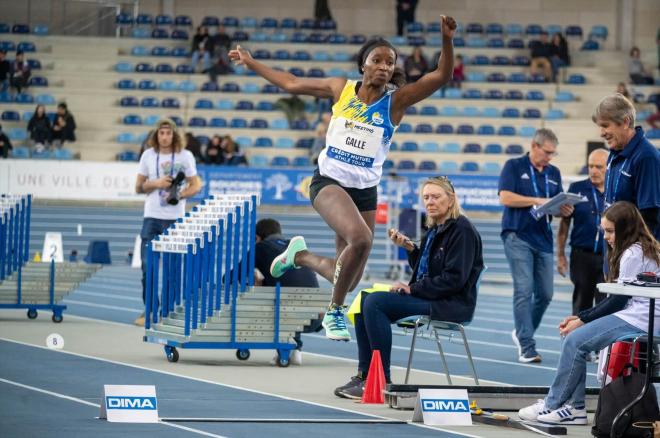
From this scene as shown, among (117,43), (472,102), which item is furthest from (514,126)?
(117,43)

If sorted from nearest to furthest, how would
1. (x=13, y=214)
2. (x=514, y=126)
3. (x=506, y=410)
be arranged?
1. (x=506, y=410)
2. (x=13, y=214)
3. (x=514, y=126)

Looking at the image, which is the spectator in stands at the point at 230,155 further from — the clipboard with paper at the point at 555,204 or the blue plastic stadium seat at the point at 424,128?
the clipboard with paper at the point at 555,204

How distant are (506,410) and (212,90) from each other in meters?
23.1

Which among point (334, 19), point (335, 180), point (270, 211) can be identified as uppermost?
point (334, 19)

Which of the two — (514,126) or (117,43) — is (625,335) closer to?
(514,126)

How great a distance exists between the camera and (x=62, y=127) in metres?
26.6

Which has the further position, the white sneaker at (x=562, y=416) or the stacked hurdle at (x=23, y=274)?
the stacked hurdle at (x=23, y=274)

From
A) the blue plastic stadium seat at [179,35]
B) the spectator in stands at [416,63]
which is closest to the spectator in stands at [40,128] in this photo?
the blue plastic stadium seat at [179,35]

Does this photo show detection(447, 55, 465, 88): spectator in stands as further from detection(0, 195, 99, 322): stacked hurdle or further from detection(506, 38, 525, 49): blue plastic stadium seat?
detection(0, 195, 99, 322): stacked hurdle

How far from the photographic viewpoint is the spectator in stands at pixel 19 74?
28719 mm

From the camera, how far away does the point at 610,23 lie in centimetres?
3347

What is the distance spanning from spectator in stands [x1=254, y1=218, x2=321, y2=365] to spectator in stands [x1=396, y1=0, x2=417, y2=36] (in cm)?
2305

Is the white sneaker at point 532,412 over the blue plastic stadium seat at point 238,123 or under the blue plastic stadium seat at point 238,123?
under

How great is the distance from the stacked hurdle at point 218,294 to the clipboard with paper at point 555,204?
69.7 inches
